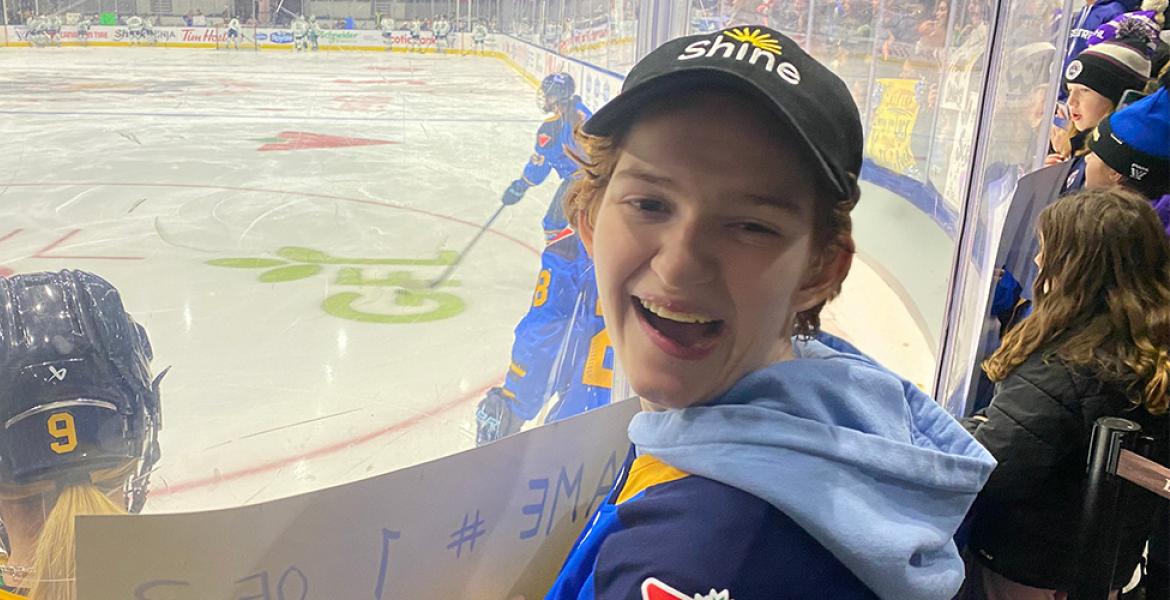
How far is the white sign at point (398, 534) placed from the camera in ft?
1.36

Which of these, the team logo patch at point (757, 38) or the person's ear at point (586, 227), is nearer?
the team logo patch at point (757, 38)

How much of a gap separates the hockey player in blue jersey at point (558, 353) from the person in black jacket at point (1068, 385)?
0.50m

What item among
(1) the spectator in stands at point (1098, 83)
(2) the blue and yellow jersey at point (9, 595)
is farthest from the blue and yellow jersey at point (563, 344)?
(1) the spectator in stands at point (1098, 83)

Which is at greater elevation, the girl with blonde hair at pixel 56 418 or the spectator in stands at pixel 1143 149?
the spectator in stands at pixel 1143 149

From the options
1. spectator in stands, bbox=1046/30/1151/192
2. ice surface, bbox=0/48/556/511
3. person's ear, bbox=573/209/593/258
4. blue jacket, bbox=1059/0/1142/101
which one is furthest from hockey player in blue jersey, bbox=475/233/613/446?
blue jacket, bbox=1059/0/1142/101

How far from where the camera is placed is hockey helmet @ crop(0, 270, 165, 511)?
24.9 inches

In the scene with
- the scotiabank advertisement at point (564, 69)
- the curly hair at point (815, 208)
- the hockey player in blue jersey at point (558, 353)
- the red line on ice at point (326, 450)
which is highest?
the scotiabank advertisement at point (564, 69)

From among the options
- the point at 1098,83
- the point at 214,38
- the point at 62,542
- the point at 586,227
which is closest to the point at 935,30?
the point at 1098,83

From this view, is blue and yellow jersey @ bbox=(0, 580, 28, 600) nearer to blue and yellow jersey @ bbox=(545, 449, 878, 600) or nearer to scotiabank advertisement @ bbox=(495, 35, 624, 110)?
blue and yellow jersey @ bbox=(545, 449, 878, 600)

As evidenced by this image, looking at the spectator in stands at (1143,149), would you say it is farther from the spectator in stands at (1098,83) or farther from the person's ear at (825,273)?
the person's ear at (825,273)

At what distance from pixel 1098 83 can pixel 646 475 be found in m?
2.08

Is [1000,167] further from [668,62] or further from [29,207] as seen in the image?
[29,207]

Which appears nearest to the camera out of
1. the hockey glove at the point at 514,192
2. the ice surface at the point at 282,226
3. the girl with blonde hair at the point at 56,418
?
the girl with blonde hair at the point at 56,418

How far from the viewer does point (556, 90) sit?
3.97 ft
